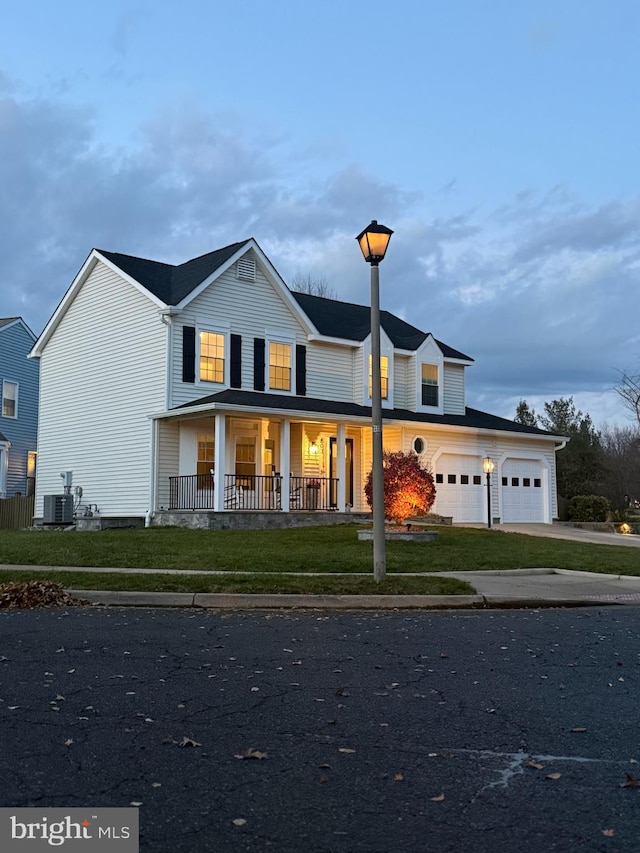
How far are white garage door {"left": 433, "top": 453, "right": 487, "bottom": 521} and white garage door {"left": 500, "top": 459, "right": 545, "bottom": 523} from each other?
1.22 m

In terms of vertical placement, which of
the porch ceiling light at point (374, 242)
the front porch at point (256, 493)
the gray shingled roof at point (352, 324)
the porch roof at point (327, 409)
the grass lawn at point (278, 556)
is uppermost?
the gray shingled roof at point (352, 324)

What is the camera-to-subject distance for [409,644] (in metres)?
7.77

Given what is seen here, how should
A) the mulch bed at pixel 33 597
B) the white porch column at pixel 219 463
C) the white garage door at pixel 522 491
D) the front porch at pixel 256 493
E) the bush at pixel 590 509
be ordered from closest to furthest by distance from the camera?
the mulch bed at pixel 33 597 → the white porch column at pixel 219 463 → the front porch at pixel 256 493 → the white garage door at pixel 522 491 → the bush at pixel 590 509

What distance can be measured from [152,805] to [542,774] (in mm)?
1984

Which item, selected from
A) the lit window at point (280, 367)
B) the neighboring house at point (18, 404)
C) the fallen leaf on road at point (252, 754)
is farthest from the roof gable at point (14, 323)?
the fallen leaf on road at point (252, 754)

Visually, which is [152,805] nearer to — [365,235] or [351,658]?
[351,658]

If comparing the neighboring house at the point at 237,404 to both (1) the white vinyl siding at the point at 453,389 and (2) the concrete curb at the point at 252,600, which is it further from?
(2) the concrete curb at the point at 252,600

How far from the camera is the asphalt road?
3498mm

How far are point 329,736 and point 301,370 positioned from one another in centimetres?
2150

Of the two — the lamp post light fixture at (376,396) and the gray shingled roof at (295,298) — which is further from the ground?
the gray shingled roof at (295,298)

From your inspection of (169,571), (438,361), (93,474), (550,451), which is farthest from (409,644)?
(550,451)

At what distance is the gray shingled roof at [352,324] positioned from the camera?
2734 centimetres

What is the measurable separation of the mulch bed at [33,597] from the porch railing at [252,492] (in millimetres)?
11550

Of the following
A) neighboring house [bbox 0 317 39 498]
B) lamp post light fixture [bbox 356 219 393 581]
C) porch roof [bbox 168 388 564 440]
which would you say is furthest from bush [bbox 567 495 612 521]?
neighboring house [bbox 0 317 39 498]
